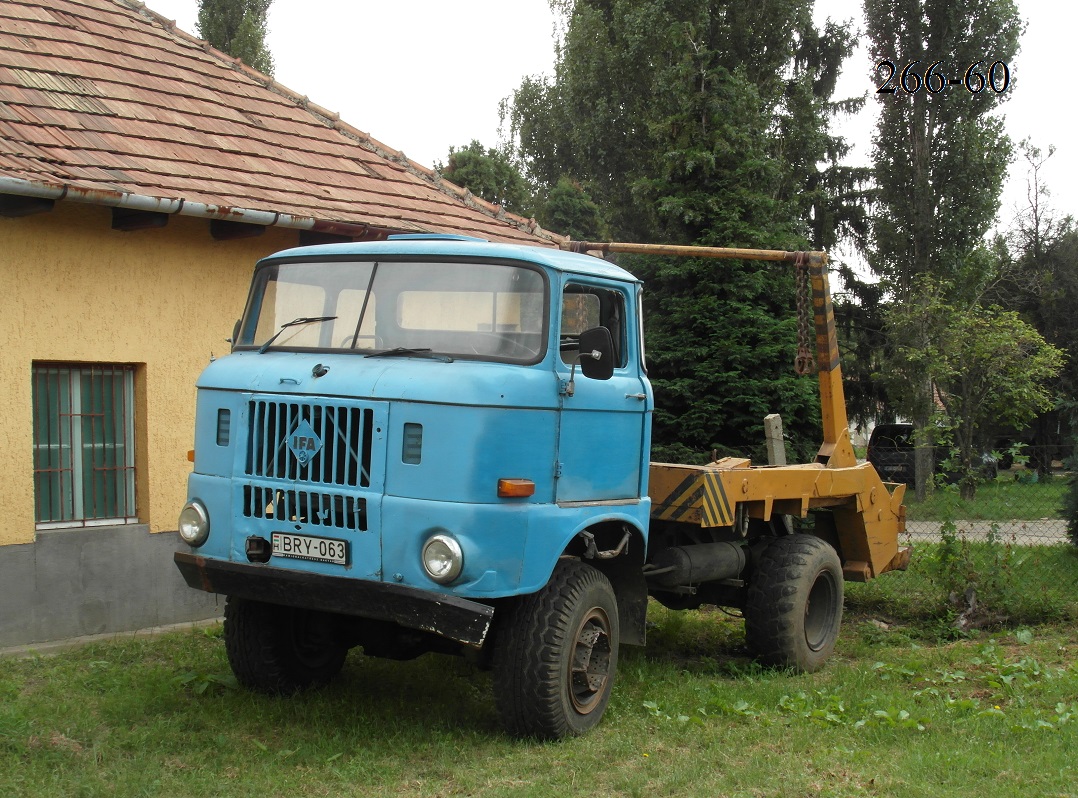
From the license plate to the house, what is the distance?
123 inches

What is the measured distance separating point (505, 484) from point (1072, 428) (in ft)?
82.1

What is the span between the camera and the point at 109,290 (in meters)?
8.13

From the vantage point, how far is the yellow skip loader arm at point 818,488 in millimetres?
6727

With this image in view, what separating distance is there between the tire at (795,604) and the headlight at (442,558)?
305cm

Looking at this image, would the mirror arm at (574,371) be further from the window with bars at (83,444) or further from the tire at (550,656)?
the window with bars at (83,444)

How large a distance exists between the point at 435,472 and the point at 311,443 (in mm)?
678

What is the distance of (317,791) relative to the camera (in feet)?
15.7

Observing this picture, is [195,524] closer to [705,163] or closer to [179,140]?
[179,140]

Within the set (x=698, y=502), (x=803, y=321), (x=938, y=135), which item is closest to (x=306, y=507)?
(x=698, y=502)

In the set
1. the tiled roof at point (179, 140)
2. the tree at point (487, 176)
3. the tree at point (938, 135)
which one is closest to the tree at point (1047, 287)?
the tree at point (938, 135)

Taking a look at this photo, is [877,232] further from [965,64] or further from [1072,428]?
[1072,428]

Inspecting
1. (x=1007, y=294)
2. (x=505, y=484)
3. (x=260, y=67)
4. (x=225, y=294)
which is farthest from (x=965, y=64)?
(x=505, y=484)

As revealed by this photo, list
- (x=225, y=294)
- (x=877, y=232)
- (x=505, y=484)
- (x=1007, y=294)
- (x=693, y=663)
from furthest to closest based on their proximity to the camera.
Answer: (x=1007, y=294), (x=877, y=232), (x=225, y=294), (x=693, y=663), (x=505, y=484)

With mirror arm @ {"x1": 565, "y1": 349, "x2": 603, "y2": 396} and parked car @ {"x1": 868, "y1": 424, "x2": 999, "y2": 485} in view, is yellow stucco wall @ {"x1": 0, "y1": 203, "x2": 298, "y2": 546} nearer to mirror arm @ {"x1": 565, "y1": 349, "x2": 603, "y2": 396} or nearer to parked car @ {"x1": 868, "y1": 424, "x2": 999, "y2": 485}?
mirror arm @ {"x1": 565, "y1": 349, "x2": 603, "y2": 396}
